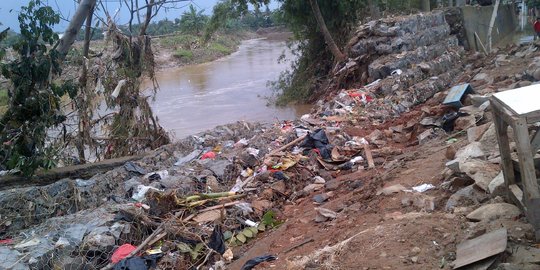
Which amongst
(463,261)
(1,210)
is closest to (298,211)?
(463,261)

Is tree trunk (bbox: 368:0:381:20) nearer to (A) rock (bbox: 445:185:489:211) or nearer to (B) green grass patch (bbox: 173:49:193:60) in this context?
(A) rock (bbox: 445:185:489:211)

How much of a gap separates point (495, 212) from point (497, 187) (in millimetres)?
303

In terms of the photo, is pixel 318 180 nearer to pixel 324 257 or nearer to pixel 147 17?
pixel 324 257

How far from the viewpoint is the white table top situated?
2.94m

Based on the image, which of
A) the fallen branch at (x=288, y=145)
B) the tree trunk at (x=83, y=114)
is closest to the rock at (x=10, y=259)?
the fallen branch at (x=288, y=145)

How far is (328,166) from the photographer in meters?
6.97

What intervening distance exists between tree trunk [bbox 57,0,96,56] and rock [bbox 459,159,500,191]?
13.8ft

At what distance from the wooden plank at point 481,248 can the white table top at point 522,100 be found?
0.72 metres


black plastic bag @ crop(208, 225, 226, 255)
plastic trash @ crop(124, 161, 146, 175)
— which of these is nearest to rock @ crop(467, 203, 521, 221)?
black plastic bag @ crop(208, 225, 226, 255)

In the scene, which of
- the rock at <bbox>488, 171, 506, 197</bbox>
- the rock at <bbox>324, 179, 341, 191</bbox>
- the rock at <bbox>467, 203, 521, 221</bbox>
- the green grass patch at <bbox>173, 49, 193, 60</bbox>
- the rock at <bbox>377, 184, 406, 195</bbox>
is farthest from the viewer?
the green grass patch at <bbox>173, 49, 193, 60</bbox>

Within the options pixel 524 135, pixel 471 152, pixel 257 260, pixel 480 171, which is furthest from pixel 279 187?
pixel 524 135

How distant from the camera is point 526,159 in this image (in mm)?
2971

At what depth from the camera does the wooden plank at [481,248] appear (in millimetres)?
2991

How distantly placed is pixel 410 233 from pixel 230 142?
199 inches
